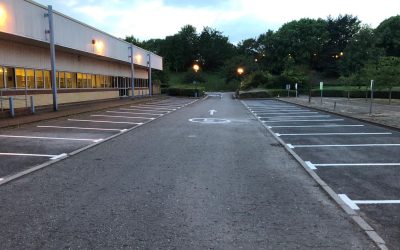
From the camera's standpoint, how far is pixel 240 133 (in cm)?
1408

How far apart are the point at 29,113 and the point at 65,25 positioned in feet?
26.8

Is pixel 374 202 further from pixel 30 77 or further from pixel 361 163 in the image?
pixel 30 77

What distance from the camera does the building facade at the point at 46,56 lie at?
1952cm

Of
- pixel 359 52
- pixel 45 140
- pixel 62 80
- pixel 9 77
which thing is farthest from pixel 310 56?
pixel 45 140

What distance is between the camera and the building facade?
19.5 m

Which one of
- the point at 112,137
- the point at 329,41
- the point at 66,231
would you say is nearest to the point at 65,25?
the point at 112,137

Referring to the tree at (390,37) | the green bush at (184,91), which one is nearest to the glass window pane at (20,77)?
the green bush at (184,91)

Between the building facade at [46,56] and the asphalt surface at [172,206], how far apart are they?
13192mm

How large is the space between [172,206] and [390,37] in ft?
315

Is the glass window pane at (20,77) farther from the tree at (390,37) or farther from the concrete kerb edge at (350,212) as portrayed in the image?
the tree at (390,37)

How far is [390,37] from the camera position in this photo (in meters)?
88.0

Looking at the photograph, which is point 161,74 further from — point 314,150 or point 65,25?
point 314,150

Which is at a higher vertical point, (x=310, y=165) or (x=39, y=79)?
(x=39, y=79)

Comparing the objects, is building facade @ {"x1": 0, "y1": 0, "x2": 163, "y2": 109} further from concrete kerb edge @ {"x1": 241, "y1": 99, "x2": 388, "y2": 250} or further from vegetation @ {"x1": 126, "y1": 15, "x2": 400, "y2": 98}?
vegetation @ {"x1": 126, "y1": 15, "x2": 400, "y2": 98}
